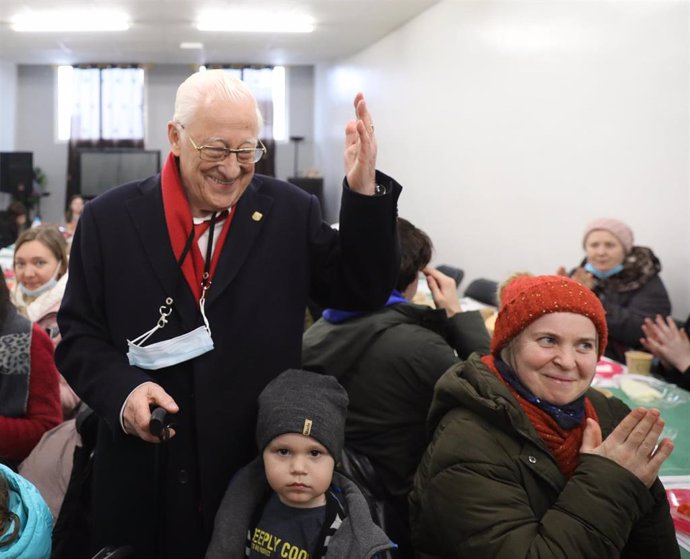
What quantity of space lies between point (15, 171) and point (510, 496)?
40.0ft

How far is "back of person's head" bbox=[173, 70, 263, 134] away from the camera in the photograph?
142cm

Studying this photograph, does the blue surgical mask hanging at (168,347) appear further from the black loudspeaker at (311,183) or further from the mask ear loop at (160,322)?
the black loudspeaker at (311,183)

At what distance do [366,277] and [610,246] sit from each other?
301 centimetres

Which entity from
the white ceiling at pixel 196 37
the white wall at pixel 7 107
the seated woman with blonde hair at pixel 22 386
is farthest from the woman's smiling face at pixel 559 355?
the white wall at pixel 7 107

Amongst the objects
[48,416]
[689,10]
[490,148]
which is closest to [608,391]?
[48,416]

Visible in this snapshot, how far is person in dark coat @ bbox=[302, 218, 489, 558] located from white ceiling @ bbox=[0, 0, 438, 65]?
20.7 feet

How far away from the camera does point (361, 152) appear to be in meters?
1.36

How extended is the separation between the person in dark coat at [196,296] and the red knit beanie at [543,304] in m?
0.28

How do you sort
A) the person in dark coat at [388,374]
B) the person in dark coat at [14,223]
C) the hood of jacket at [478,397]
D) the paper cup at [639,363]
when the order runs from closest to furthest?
the hood of jacket at [478,397] < the person in dark coat at [388,374] < the paper cup at [639,363] < the person in dark coat at [14,223]

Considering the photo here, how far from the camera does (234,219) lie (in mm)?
1533

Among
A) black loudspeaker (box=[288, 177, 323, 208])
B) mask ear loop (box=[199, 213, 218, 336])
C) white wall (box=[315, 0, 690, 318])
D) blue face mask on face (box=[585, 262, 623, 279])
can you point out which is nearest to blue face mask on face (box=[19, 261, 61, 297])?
mask ear loop (box=[199, 213, 218, 336])

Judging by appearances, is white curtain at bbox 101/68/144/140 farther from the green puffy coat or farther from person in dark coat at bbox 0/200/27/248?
the green puffy coat

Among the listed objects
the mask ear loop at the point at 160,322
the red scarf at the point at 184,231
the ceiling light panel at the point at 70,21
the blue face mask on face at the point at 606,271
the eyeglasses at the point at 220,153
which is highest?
the ceiling light panel at the point at 70,21

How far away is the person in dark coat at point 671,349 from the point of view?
295 centimetres
